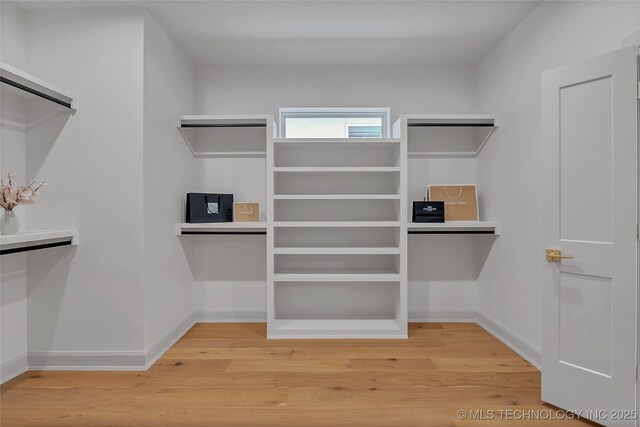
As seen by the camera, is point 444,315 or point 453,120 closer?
point 453,120

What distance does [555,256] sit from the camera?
81.1 inches

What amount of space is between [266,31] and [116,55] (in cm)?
112

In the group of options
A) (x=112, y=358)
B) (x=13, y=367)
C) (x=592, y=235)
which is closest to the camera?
(x=592, y=235)

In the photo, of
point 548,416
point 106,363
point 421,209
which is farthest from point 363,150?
point 106,363

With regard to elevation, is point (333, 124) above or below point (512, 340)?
above

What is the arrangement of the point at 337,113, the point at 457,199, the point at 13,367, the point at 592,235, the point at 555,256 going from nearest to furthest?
the point at 592,235
the point at 555,256
the point at 13,367
the point at 457,199
the point at 337,113

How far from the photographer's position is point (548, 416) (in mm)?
2023

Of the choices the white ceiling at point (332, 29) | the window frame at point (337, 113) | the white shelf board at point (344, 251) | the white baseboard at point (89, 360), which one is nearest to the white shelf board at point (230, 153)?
the window frame at point (337, 113)

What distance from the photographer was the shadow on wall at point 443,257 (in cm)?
362

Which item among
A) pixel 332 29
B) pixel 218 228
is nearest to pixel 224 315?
pixel 218 228

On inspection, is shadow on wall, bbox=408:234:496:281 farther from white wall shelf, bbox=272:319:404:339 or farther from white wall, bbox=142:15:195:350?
white wall, bbox=142:15:195:350

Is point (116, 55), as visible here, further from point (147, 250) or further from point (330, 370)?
point (330, 370)

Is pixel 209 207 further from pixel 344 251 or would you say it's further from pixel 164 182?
pixel 344 251

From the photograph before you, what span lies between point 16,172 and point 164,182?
0.92 meters
